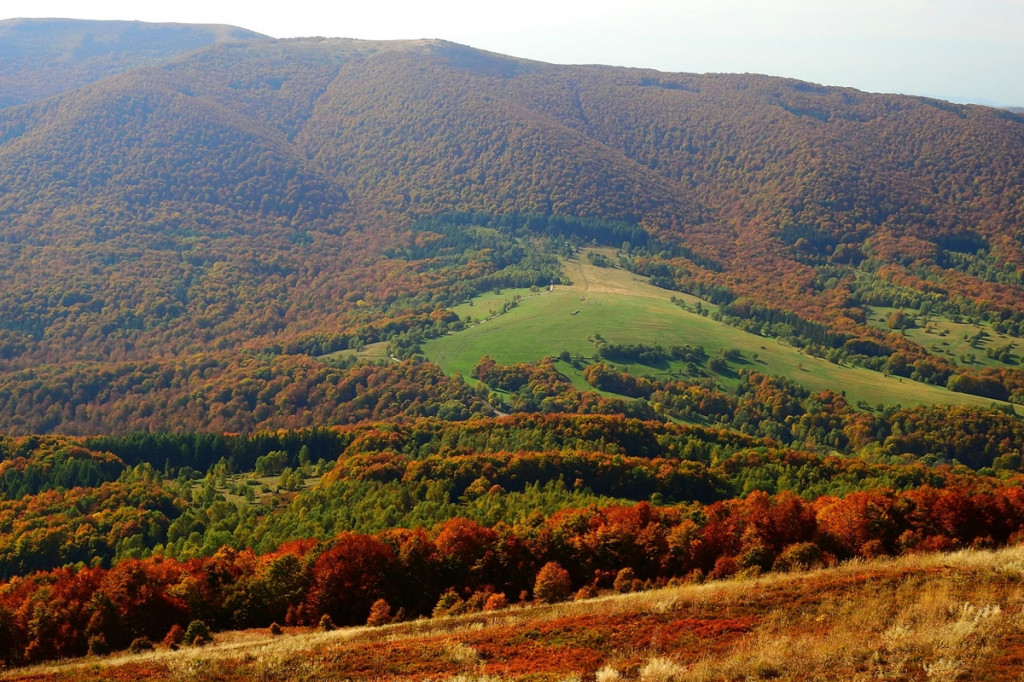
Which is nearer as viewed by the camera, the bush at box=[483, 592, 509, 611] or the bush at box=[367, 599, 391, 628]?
the bush at box=[483, 592, 509, 611]

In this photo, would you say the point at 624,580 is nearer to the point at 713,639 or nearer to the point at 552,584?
the point at 552,584

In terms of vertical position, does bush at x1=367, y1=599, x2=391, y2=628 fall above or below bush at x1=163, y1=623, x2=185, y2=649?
above

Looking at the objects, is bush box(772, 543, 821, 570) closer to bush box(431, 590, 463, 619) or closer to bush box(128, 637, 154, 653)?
bush box(431, 590, 463, 619)

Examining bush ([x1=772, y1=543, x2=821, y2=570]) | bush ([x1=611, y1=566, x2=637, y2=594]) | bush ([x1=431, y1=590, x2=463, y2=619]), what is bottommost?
bush ([x1=431, y1=590, x2=463, y2=619])

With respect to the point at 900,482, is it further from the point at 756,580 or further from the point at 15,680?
the point at 15,680

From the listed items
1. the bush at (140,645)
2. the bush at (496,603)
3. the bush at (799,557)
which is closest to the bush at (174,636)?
the bush at (140,645)

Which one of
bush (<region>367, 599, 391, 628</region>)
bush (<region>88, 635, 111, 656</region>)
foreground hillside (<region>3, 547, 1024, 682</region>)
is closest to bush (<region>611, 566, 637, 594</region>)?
foreground hillside (<region>3, 547, 1024, 682</region>)
